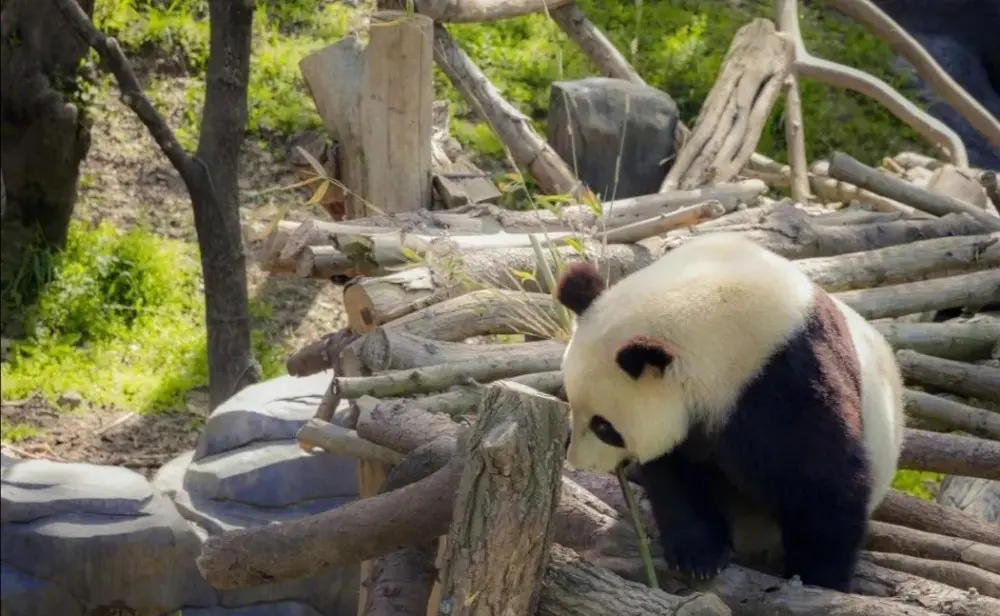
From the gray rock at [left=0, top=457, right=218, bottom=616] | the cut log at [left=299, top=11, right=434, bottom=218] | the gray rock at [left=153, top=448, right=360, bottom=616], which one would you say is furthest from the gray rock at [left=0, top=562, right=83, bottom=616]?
the cut log at [left=299, top=11, right=434, bottom=218]

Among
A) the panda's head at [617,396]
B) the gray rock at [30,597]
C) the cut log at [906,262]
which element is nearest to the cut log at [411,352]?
the panda's head at [617,396]

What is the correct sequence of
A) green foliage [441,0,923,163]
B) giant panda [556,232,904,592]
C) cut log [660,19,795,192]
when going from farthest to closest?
green foliage [441,0,923,163], cut log [660,19,795,192], giant panda [556,232,904,592]

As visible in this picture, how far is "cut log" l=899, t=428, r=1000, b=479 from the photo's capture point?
321cm

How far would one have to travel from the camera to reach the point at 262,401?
5641mm

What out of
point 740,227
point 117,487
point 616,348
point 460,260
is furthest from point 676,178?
point 616,348

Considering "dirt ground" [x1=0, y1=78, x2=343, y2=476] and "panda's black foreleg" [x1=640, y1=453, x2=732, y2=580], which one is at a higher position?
"panda's black foreleg" [x1=640, y1=453, x2=732, y2=580]

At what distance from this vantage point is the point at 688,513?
2.71 m

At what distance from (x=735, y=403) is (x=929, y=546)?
676 millimetres

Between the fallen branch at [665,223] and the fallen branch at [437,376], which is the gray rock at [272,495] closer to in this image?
the fallen branch at [665,223]

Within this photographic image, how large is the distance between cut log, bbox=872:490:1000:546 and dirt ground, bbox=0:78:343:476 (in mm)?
3669

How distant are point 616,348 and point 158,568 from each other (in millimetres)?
3463

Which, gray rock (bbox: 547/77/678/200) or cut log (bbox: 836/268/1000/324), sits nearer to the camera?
cut log (bbox: 836/268/1000/324)

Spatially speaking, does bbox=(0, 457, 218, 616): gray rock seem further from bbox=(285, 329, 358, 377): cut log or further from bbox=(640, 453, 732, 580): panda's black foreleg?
bbox=(640, 453, 732, 580): panda's black foreleg

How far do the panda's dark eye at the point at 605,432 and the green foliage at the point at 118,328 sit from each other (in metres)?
4.32
